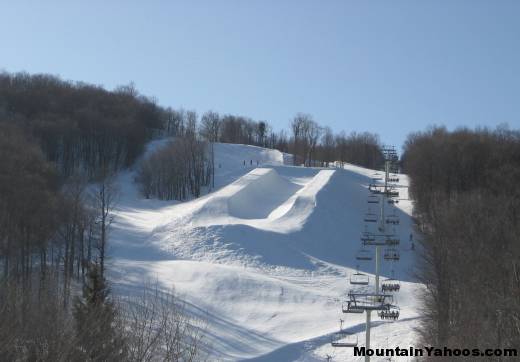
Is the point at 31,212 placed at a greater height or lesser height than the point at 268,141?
lesser

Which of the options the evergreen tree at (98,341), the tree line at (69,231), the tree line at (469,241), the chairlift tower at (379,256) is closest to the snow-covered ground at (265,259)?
the tree line at (69,231)

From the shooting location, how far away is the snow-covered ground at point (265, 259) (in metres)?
30.5

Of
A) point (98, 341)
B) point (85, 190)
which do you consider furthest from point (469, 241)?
point (85, 190)

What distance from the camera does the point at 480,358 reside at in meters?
16.9

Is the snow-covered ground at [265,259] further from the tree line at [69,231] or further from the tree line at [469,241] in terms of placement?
the tree line at [469,241]

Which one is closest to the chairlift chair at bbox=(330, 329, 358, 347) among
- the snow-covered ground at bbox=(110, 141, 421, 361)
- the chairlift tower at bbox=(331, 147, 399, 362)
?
the snow-covered ground at bbox=(110, 141, 421, 361)

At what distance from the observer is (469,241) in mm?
31812

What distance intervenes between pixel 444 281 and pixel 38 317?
17.8 metres

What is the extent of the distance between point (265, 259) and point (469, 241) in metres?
14.2

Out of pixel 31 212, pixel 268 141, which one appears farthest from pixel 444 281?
pixel 268 141

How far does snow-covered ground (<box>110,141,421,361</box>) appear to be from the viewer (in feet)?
100

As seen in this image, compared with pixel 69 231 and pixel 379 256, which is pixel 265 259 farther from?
→ pixel 379 256

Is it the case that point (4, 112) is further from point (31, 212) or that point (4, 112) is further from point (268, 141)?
point (31, 212)

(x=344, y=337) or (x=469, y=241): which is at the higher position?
(x=469, y=241)
